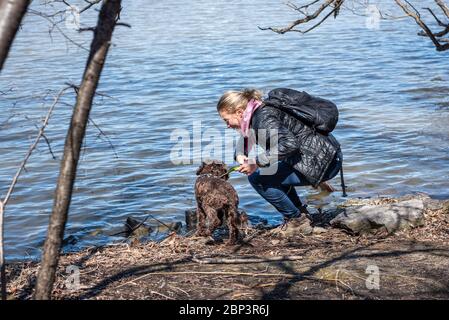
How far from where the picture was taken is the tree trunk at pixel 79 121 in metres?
3.98

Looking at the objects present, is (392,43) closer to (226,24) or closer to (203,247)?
(226,24)

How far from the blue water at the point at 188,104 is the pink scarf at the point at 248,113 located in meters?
1.28

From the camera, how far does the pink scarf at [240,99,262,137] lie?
668 cm

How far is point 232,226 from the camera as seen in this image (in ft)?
22.1

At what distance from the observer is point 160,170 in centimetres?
1104

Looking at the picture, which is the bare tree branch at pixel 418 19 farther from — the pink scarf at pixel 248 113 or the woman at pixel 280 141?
the pink scarf at pixel 248 113

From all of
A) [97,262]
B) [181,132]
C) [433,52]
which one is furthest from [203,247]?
[433,52]

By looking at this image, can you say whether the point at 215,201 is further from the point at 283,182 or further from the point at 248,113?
the point at 248,113

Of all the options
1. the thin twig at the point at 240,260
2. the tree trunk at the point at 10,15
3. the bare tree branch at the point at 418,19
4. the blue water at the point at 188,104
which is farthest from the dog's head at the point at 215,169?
the tree trunk at the point at 10,15

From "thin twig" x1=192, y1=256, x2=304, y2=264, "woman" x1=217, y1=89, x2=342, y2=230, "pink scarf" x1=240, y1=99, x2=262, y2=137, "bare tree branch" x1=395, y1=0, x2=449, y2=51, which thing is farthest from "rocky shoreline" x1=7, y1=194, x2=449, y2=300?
"bare tree branch" x1=395, y1=0, x2=449, y2=51

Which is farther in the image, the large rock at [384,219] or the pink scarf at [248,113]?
the large rock at [384,219]

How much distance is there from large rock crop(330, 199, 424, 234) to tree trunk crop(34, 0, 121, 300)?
3.47 meters

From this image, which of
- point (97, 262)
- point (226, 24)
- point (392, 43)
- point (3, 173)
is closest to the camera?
point (97, 262)
